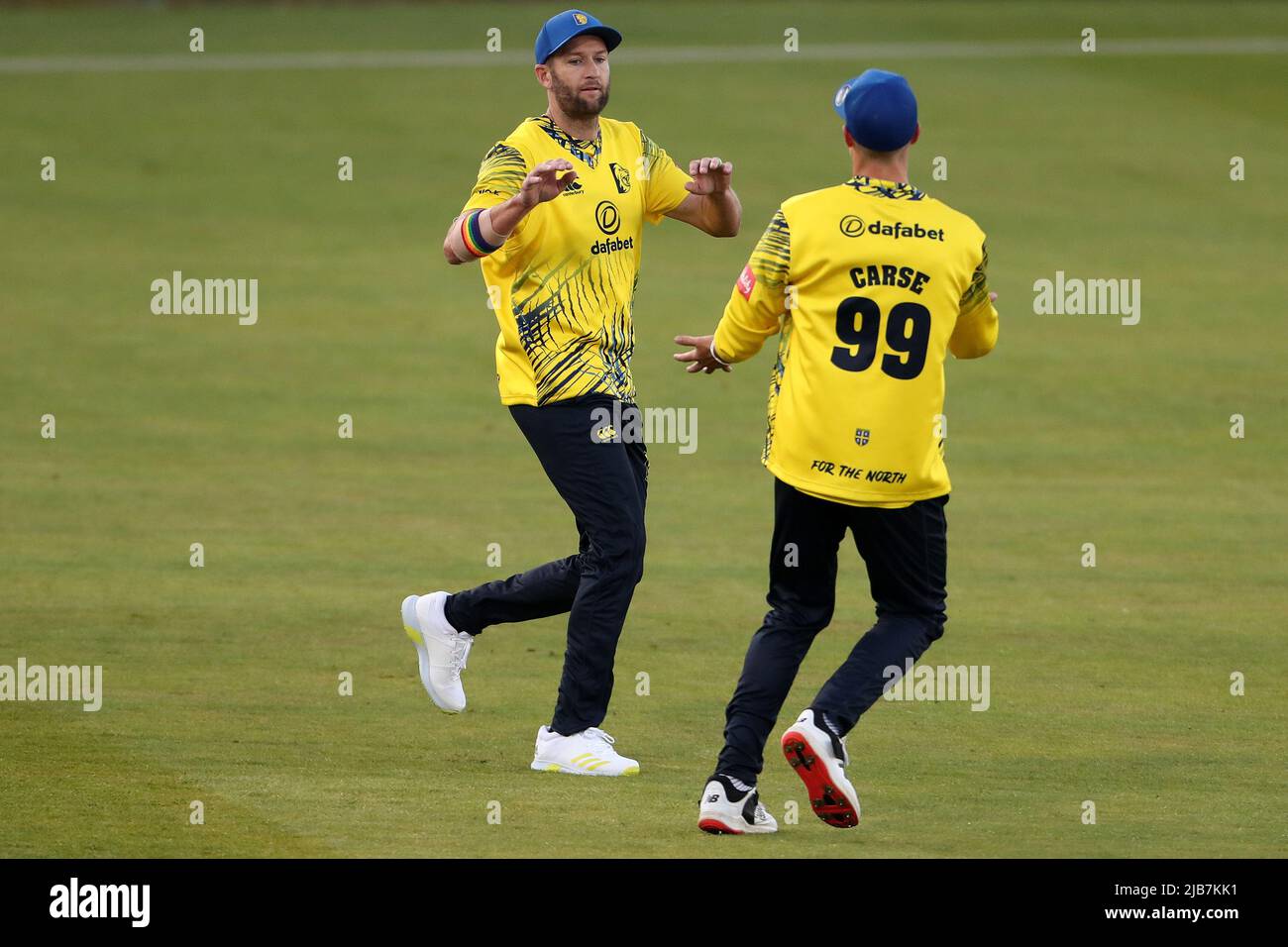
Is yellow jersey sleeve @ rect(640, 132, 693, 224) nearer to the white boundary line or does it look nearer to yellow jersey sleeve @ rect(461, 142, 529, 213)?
yellow jersey sleeve @ rect(461, 142, 529, 213)

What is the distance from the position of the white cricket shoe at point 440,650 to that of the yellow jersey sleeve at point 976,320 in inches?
96.9

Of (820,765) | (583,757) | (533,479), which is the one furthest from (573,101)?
(533,479)

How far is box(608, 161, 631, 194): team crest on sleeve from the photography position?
24.5 feet

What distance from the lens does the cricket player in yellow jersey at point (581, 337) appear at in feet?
23.8

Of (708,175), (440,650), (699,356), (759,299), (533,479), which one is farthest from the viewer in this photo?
(533,479)

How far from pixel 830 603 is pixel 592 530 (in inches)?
44.3

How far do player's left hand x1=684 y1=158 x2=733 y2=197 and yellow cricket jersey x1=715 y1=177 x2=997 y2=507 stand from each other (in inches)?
40.2

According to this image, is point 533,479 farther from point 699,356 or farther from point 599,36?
point 699,356

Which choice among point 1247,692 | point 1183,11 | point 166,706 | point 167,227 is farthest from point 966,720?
point 1183,11

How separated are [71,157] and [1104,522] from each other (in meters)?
17.1

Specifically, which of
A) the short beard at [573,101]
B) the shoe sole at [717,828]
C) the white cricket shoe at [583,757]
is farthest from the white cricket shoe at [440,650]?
the short beard at [573,101]

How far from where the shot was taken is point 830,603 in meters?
6.55

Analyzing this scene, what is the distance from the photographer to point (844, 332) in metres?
6.20

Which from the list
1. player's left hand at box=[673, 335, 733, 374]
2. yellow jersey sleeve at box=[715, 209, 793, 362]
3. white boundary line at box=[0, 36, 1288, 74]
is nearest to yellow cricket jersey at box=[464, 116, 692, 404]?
player's left hand at box=[673, 335, 733, 374]
